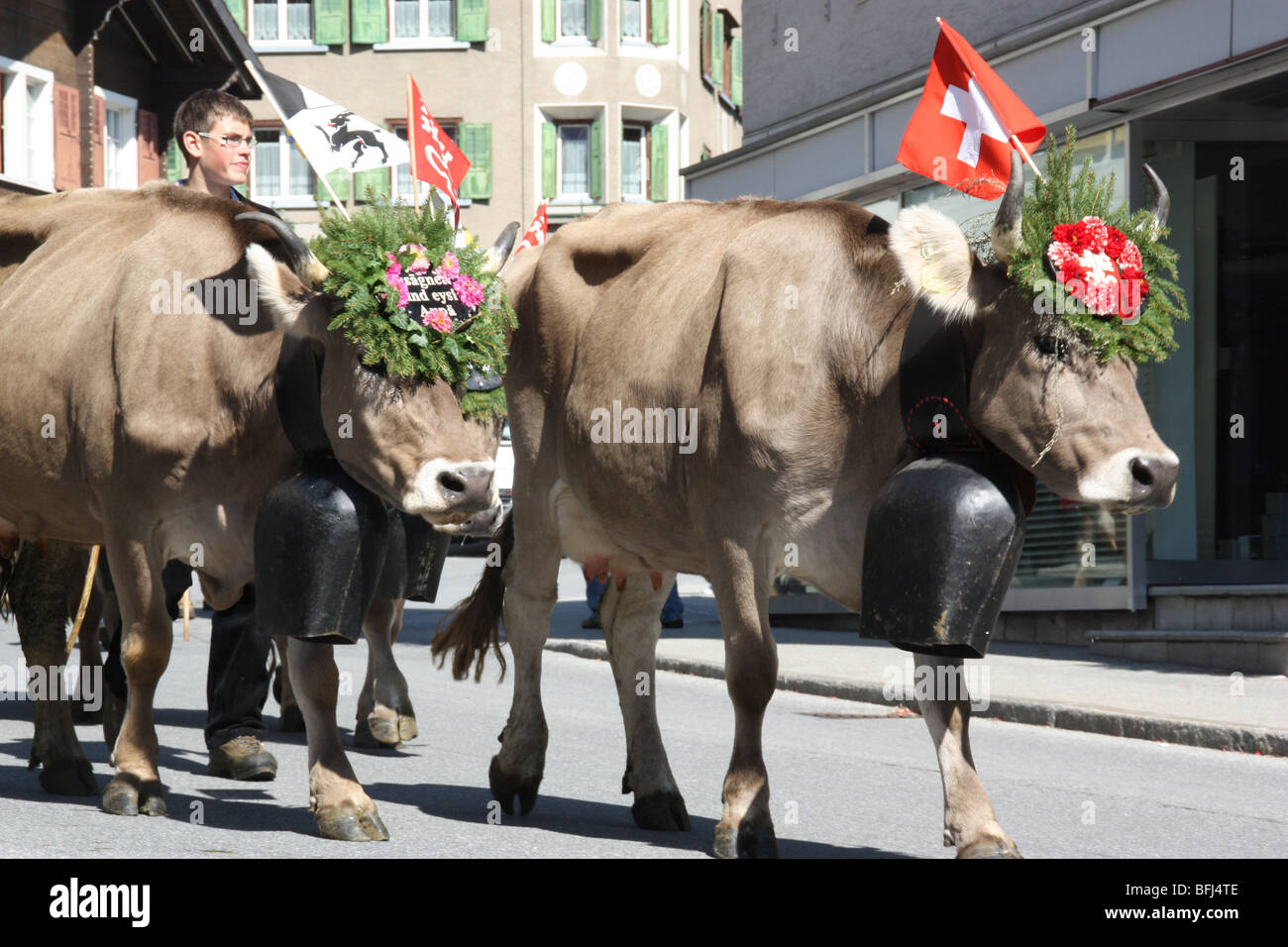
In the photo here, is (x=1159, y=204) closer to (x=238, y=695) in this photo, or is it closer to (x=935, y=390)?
(x=935, y=390)

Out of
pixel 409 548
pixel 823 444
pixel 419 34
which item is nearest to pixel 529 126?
pixel 419 34

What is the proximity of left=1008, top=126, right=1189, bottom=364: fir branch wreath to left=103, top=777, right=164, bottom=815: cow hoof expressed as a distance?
353 cm

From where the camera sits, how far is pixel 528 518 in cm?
705

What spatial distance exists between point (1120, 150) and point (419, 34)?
27.5m

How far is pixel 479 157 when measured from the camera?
128ft

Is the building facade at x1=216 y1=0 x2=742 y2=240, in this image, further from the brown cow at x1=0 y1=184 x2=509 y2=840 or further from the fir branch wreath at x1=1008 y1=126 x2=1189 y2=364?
the fir branch wreath at x1=1008 y1=126 x2=1189 y2=364

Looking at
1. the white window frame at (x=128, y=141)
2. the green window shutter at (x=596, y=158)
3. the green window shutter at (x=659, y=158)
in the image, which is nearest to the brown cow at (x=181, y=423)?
the white window frame at (x=128, y=141)

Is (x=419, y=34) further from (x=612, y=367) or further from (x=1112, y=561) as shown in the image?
(x=612, y=367)

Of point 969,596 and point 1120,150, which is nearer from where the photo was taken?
point 969,596

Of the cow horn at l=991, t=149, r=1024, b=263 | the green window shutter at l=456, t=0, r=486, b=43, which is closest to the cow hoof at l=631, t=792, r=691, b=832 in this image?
the cow horn at l=991, t=149, r=1024, b=263

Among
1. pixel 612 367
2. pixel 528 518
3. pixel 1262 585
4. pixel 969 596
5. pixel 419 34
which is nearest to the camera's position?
pixel 969 596

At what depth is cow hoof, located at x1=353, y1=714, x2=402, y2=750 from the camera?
8875mm

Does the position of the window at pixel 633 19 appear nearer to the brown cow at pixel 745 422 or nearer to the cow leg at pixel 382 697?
the cow leg at pixel 382 697

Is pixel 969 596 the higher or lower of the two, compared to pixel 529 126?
lower
